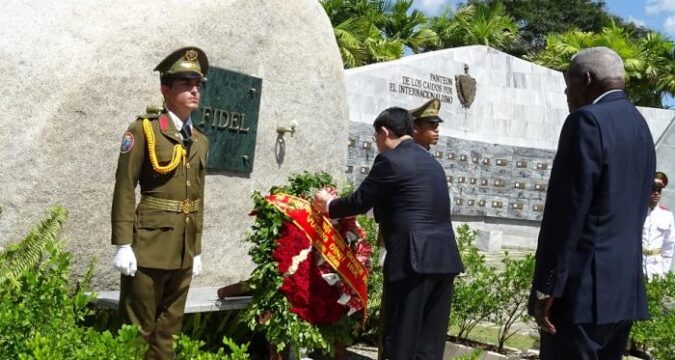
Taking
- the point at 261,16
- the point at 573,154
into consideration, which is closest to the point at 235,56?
the point at 261,16

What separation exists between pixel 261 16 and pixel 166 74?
5.72 feet

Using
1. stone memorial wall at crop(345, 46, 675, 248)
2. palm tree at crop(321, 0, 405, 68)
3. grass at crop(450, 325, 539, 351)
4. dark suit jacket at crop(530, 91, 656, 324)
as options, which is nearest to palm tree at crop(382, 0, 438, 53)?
palm tree at crop(321, 0, 405, 68)

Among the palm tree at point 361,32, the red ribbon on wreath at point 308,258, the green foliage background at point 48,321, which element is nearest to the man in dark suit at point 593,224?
the green foliage background at point 48,321

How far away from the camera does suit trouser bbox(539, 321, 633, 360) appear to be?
9.45 feet

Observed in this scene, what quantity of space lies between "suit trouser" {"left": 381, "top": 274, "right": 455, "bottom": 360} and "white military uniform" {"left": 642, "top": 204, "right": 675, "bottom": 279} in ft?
9.34

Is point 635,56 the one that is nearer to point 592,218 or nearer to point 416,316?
point 416,316

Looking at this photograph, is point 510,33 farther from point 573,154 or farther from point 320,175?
point 573,154

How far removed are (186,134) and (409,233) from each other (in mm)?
1272

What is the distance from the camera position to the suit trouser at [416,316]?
3990 mm

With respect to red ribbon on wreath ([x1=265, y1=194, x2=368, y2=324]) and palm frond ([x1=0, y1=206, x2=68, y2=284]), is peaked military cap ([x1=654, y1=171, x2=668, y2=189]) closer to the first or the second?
red ribbon on wreath ([x1=265, y1=194, x2=368, y2=324])

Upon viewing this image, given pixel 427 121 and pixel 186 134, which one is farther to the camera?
pixel 427 121

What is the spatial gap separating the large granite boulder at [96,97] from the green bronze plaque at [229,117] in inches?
3.6

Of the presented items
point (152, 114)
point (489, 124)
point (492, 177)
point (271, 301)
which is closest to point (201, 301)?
point (271, 301)

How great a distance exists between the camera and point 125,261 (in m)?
3.45
